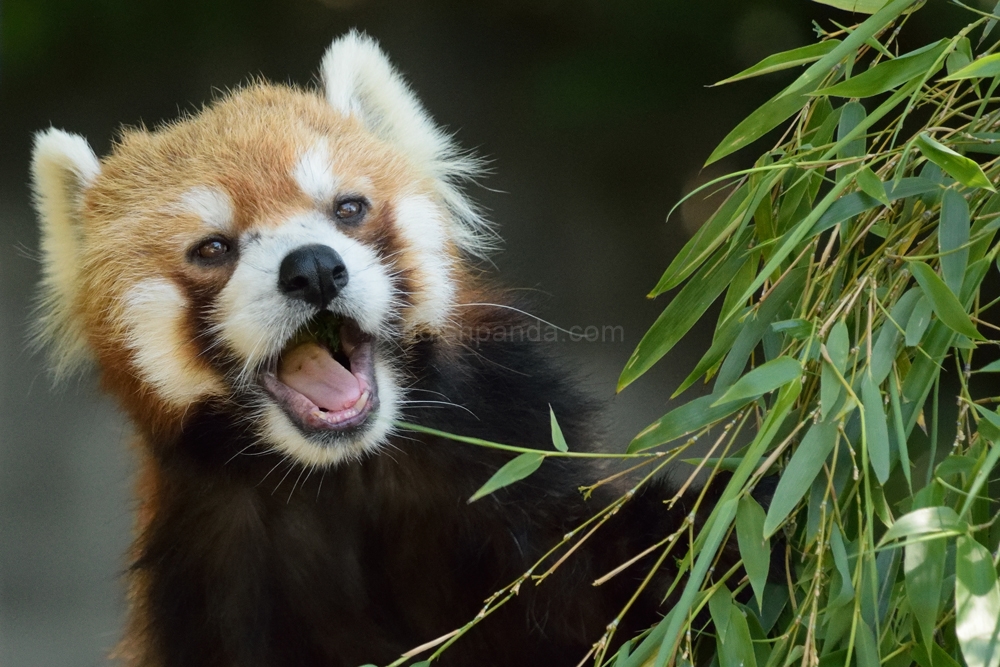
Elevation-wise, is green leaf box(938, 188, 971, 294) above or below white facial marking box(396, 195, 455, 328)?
below

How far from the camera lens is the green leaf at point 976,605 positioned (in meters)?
0.96

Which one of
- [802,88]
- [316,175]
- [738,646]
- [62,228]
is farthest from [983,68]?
[62,228]

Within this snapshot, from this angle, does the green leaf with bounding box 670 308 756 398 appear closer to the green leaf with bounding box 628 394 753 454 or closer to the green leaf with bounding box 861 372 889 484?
the green leaf with bounding box 628 394 753 454

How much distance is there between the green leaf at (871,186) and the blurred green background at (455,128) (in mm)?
767

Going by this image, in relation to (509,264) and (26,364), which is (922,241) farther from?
(26,364)

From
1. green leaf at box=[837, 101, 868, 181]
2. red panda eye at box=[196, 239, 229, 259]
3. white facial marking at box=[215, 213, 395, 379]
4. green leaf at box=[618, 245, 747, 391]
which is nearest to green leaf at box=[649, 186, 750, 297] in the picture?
green leaf at box=[618, 245, 747, 391]

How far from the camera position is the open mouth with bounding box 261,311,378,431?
1.55m

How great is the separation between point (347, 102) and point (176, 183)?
36cm

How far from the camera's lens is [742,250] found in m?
1.34

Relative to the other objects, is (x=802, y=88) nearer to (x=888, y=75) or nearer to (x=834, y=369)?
(x=888, y=75)

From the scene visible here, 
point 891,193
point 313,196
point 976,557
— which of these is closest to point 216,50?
point 313,196

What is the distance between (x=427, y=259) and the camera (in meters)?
1.75

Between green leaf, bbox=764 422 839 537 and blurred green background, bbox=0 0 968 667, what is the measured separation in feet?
2.43

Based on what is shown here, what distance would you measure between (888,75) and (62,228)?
1425mm
